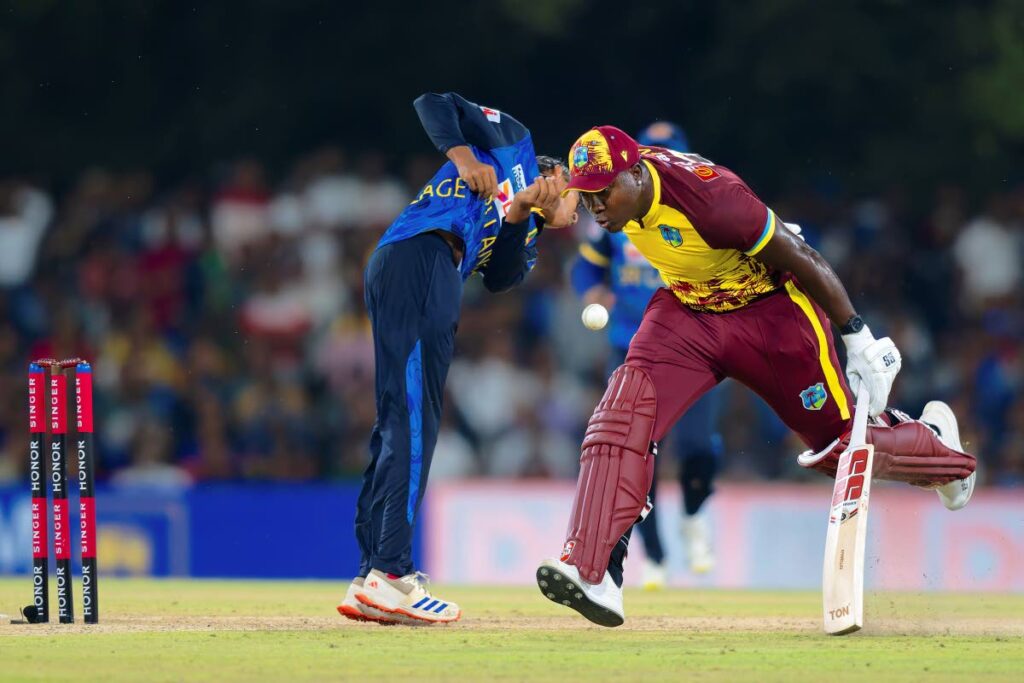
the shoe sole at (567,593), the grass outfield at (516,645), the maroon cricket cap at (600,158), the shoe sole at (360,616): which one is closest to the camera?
the grass outfield at (516,645)

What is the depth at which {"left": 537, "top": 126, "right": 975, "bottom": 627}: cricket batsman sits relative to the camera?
6.75 meters

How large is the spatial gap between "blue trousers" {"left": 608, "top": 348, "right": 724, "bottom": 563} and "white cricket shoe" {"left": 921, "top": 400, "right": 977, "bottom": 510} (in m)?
2.85

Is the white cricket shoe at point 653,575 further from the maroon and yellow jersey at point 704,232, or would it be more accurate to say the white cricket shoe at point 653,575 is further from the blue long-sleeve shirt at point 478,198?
the maroon and yellow jersey at point 704,232

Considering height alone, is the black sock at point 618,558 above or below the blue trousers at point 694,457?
below

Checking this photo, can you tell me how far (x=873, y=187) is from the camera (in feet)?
49.9

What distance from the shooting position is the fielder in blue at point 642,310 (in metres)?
10.5

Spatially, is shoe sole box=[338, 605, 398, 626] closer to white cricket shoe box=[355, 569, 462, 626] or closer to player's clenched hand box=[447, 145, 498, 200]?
white cricket shoe box=[355, 569, 462, 626]

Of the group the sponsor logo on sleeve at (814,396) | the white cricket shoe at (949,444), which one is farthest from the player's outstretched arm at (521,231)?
the white cricket shoe at (949,444)

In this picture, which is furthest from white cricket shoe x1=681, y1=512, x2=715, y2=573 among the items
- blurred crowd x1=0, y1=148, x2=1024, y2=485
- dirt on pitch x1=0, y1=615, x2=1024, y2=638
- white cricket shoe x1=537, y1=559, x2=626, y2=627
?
white cricket shoe x1=537, y1=559, x2=626, y2=627

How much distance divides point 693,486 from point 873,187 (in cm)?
525

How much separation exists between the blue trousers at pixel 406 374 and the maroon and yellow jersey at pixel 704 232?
83 cm

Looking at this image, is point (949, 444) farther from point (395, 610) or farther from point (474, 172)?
point (395, 610)

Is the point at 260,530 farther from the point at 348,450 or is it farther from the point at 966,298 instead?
the point at 966,298

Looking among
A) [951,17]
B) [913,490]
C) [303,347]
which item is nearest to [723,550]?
[913,490]
